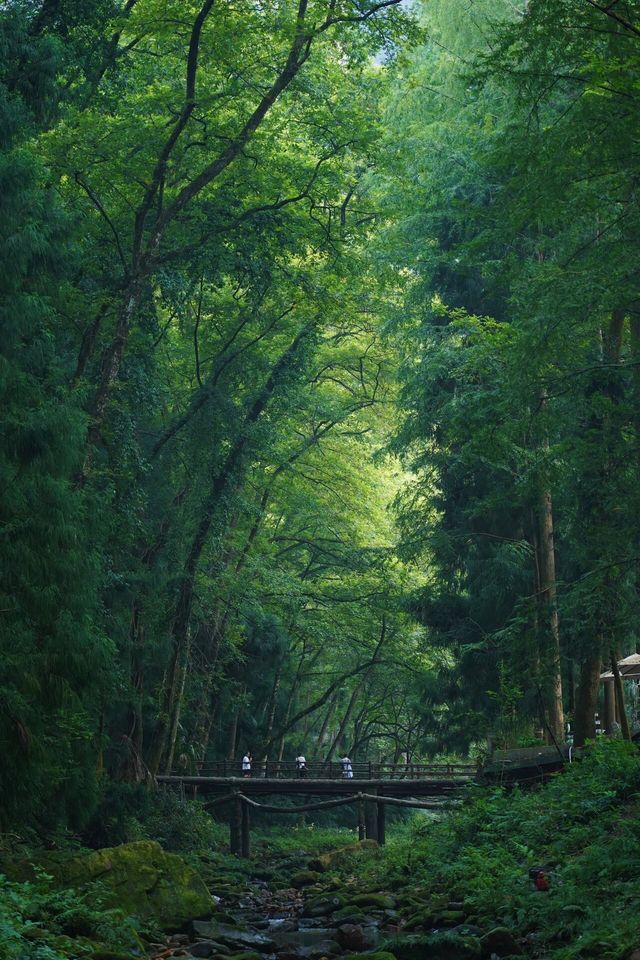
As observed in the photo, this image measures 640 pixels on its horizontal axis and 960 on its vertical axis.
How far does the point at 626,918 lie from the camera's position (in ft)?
21.7

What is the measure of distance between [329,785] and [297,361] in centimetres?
917

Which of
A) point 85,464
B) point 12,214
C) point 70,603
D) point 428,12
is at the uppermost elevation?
point 428,12

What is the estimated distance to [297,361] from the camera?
18438 mm

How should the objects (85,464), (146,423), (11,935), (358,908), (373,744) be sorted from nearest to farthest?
(11,935) < (358,908) < (85,464) < (146,423) < (373,744)

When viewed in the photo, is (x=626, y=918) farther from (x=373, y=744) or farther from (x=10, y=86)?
(x=373, y=744)

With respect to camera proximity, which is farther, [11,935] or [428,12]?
[428,12]

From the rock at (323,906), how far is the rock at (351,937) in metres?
2.13

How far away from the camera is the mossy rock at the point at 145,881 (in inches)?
397

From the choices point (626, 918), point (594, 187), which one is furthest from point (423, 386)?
point (626, 918)

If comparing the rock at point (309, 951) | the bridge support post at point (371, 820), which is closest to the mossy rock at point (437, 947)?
the rock at point (309, 951)

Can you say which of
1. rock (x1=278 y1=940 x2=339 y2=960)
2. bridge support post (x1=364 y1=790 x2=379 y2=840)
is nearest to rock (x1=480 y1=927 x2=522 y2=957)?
rock (x1=278 y1=940 x2=339 y2=960)

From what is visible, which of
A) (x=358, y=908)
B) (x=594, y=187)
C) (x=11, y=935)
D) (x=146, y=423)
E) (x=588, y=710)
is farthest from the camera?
(x=146, y=423)

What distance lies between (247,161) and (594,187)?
663 cm

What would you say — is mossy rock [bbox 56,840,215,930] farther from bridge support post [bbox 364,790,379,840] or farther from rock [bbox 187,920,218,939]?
bridge support post [bbox 364,790,379,840]
